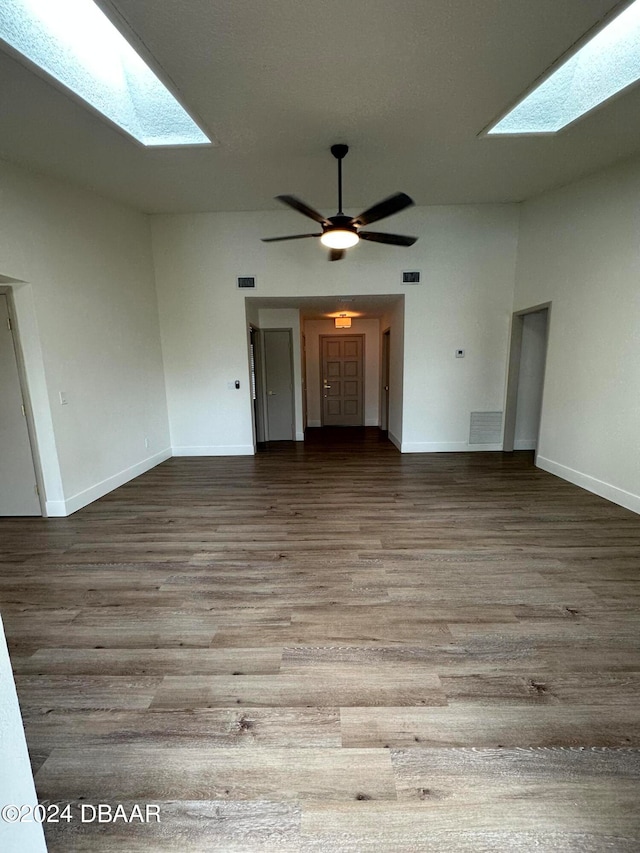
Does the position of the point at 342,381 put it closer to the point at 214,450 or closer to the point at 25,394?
the point at 214,450

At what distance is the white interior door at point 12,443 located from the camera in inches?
131

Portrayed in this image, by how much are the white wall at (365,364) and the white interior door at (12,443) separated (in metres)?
5.81

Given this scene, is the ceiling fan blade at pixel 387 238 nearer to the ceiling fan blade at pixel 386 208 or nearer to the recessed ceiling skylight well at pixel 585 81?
the ceiling fan blade at pixel 386 208

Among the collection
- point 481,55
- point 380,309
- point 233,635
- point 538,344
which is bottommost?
point 233,635

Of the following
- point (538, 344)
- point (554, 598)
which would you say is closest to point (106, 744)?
point (554, 598)

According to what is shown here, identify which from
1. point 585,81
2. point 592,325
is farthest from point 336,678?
point 585,81

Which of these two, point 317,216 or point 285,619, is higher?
point 317,216

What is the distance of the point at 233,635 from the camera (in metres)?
1.92

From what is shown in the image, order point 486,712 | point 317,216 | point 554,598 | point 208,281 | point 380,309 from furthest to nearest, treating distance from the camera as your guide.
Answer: point 380,309, point 208,281, point 317,216, point 554,598, point 486,712

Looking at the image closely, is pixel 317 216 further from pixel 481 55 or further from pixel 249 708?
pixel 249 708

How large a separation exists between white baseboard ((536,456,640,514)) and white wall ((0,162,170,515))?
540 cm

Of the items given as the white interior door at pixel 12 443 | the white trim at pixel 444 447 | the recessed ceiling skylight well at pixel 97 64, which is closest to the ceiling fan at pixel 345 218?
the recessed ceiling skylight well at pixel 97 64

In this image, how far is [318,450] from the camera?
20.2 feet

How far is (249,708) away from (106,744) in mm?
541
